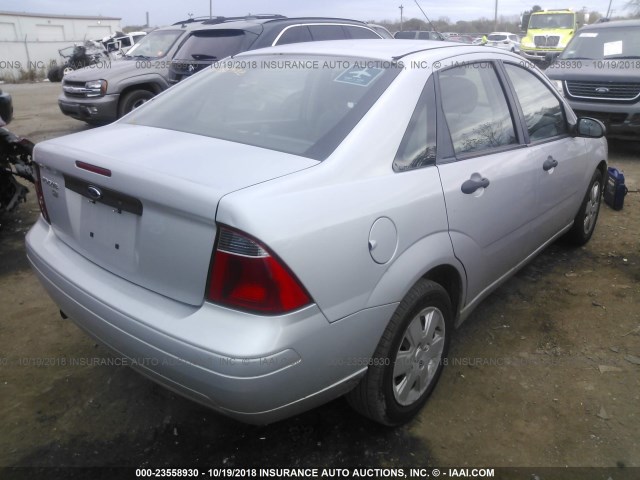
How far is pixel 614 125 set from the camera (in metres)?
7.52

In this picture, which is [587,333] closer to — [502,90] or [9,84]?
[502,90]

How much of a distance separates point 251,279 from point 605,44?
8.86 metres

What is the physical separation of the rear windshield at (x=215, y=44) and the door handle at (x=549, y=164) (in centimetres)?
470

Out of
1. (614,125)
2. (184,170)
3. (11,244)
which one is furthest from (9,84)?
(184,170)

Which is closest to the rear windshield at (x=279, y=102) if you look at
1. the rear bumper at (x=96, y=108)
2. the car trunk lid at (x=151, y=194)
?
the car trunk lid at (x=151, y=194)

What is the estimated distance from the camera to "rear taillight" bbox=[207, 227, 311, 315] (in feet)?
5.69

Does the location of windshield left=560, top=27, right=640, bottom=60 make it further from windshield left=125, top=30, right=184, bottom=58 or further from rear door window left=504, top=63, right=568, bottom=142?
windshield left=125, top=30, right=184, bottom=58

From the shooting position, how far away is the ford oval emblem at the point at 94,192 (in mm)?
2105

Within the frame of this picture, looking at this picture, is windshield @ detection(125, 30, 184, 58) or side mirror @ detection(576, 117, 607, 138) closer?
side mirror @ detection(576, 117, 607, 138)

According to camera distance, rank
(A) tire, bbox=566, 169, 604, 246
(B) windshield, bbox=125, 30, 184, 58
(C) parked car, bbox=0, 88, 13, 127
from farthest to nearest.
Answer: (B) windshield, bbox=125, 30, 184, 58 < (C) parked car, bbox=0, 88, 13, 127 < (A) tire, bbox=566, 169, 604, 246

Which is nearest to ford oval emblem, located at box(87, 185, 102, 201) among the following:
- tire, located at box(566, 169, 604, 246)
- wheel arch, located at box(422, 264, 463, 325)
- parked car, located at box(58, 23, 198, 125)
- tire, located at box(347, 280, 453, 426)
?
tire, located at box(347, 280, 453, 426)

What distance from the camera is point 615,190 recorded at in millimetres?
5418

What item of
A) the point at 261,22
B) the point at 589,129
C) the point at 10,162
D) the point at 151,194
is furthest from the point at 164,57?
the point at 151,194

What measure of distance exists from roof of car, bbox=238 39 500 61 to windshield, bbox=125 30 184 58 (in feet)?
24.3
